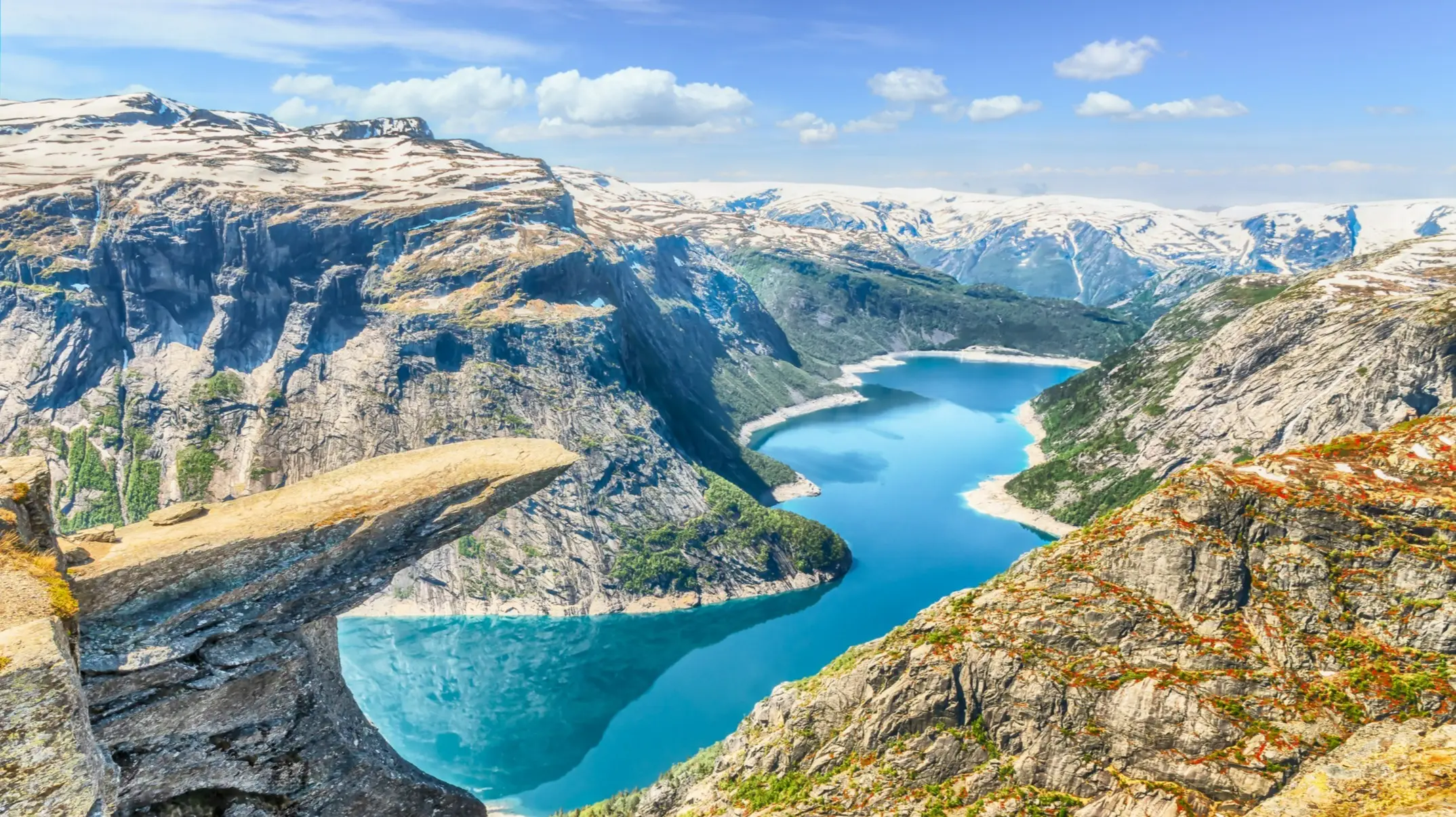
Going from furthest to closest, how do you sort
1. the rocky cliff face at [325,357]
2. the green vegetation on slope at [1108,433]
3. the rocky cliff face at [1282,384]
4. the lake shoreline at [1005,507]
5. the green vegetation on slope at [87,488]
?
the green vegetation on slope at [1108,433]
the lake shoreline at [1005,507]
the rocky cliff face at [325,357]
the green vegetation on slope at [87,488]
the rocky cliff face at [1282,384]

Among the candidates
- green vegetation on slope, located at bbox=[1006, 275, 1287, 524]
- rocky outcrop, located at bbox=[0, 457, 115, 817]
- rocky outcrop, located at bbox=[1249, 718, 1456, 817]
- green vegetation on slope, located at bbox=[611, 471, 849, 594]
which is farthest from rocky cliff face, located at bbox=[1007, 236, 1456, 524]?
rocky outcrop, located at bbox=[0, 457, 115, 817]

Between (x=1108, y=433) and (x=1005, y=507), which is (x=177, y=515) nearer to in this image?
(x=1005, y=507)

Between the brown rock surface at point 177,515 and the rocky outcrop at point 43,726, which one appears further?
the brown rock surface at point 177,515

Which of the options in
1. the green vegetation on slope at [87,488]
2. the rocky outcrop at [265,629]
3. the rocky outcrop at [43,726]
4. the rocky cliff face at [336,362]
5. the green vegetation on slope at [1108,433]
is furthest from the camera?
the green vegetation on slope at [1108,433]

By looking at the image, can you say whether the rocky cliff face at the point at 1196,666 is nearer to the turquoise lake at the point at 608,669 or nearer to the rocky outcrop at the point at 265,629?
the rocky outcrop at the point at 265,629

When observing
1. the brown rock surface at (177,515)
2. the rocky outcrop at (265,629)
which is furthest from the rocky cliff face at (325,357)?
the brown rock surface at (177,515)

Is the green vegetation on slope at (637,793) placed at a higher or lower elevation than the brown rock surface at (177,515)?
lower

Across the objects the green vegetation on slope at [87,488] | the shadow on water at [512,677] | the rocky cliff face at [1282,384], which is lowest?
the shadow on water at [512,677]
